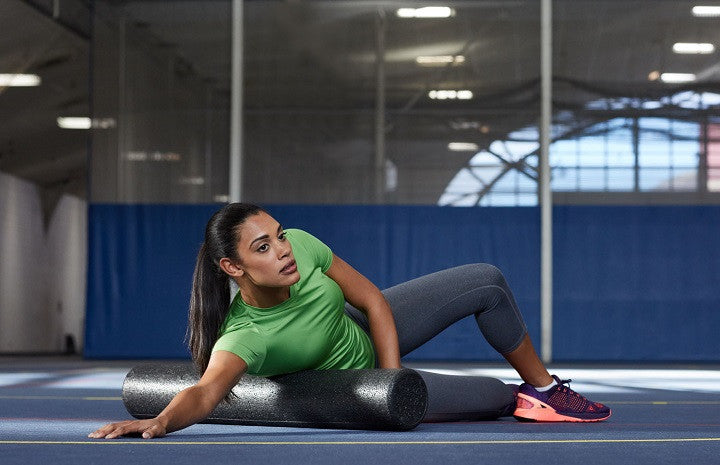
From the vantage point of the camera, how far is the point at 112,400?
4.39m

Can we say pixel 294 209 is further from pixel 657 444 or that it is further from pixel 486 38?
pixel 657 444

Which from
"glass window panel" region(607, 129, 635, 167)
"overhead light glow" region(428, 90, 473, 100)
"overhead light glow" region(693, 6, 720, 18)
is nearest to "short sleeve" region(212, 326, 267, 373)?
"overhead light glow" region(428, 90, 473, 100)

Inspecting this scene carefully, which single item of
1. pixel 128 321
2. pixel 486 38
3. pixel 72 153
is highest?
pixel 486 38

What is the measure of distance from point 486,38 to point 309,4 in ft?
4.91

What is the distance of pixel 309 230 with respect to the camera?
939cm

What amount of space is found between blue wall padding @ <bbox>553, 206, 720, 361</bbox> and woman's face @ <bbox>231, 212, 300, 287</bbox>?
6870mm

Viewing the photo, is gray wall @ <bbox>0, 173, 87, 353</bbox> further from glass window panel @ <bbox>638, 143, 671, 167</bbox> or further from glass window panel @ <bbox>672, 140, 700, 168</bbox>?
glass window panel @ <bbox>672, 140, 700, 168</bbox>

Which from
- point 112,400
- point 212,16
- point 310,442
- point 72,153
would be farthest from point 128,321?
point 310,442

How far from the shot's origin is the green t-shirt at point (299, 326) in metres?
2.68

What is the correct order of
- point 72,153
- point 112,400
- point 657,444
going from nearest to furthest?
point 657,444, point 112,400, point 72,153

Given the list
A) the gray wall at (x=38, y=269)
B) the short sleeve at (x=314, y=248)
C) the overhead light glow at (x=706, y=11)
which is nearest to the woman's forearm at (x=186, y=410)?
the short sleeve at (x=314, y=248)

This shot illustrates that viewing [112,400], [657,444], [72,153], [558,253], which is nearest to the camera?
[657,444]

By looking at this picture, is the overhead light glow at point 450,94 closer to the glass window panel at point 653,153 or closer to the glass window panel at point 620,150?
the glass window panel at point 620,150

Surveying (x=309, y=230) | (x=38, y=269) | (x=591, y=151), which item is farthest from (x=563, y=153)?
(x=38, y=269)
